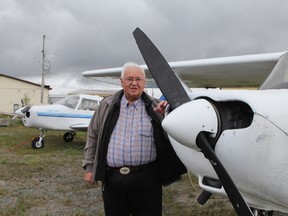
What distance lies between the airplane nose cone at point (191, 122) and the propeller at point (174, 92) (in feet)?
0.15

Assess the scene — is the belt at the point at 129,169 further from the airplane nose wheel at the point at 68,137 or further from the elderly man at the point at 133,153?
the airplane nose wheel at the point at 68,137

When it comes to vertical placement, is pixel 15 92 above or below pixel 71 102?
below

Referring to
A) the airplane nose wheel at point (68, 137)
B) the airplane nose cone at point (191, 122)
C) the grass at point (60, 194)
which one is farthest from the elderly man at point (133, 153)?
the airplane nose wheel at point (68, 137)

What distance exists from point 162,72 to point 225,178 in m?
1.01

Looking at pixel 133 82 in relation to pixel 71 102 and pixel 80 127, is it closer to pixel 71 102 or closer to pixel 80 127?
pixel 80 127

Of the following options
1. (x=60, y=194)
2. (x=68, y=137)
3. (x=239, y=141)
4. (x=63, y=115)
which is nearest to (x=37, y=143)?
(x=63, y=115)

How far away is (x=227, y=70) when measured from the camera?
653cm

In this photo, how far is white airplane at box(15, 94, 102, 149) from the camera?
13.2 meters

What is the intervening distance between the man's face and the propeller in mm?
130

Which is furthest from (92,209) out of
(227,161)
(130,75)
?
(227,161)

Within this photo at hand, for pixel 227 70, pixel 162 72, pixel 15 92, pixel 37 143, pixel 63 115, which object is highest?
pixel 162 72

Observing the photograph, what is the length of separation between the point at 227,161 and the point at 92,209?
11.4ft

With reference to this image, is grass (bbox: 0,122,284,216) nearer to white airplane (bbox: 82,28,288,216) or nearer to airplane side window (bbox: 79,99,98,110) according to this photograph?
white airplane (bbox: 82,28,288,216)

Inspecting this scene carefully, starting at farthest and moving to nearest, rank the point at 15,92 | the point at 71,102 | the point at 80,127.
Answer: the point at 15,92, the point at 71,102, the point at 80,127
